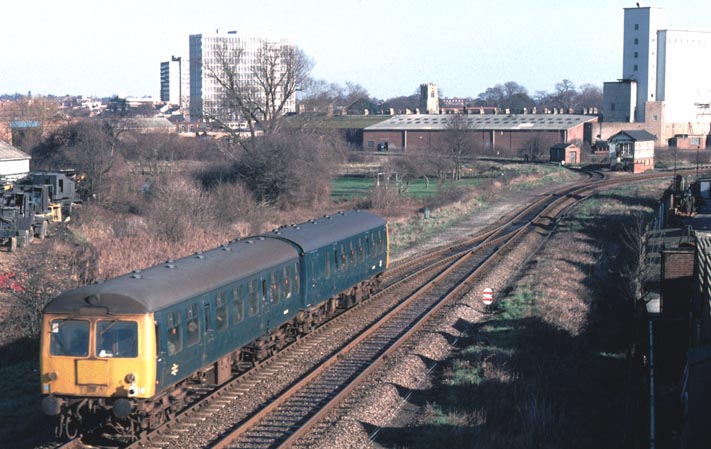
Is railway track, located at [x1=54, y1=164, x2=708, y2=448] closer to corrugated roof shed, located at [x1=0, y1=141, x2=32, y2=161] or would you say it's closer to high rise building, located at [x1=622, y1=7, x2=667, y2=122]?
corrugated roof shed, located at [x1=0, y1=141, x2=32, y2=161]

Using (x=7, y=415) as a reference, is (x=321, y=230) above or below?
above

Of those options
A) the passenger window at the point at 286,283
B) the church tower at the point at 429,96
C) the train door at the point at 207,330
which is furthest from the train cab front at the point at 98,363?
the church tower at the point at 429,96

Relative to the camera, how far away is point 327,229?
21.7 m

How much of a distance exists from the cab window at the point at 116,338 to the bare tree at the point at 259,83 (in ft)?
138

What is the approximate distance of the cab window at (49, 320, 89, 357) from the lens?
12688 mm

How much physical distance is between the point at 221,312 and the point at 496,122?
89.8 meters

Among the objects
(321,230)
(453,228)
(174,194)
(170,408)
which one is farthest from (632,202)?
(170,408)

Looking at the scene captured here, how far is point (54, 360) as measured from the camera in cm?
1273

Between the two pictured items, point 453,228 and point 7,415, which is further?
point 453,228

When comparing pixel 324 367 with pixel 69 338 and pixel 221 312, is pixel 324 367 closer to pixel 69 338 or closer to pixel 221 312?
pixel 221 312

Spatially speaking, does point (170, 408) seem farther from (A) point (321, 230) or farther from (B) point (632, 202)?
(B) point (632, 202)

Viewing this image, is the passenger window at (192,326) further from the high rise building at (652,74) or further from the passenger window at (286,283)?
the high rise building at (652,74)

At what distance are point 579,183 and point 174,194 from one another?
42.9 m

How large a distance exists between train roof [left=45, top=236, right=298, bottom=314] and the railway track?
2048 millimetres
